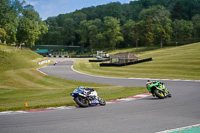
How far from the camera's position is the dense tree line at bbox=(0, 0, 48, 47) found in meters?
84.0

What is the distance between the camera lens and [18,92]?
23.5m

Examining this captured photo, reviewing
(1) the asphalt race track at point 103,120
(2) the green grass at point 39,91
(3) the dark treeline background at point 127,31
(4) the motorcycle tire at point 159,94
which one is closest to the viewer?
(1) the asphalt race track at point 103,120

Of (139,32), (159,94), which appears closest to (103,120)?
(159,94)

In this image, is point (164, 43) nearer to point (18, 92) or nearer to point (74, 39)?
point (74, 39)

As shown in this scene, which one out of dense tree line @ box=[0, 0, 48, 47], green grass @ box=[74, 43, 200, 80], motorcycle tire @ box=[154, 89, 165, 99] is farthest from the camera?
dense tree line @ box=[0, 0, 48, 47]

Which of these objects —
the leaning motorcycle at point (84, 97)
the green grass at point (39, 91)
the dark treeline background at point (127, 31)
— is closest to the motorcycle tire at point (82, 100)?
the leaning motorcycle at point (84, 97)

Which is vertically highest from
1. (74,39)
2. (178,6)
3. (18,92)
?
(178,6)

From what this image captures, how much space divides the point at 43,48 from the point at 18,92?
133388 mm

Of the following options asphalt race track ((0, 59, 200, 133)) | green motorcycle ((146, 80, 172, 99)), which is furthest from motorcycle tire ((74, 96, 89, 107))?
green motorcycle ((146, 80, 172, 99))

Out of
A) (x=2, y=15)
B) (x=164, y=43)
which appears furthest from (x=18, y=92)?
(x=164, y=43)

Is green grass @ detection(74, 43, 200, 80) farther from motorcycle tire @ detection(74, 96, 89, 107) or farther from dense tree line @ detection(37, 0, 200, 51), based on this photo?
dense tree line @ detection(37, 0, 200, 51)

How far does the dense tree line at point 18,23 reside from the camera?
84.0 meters

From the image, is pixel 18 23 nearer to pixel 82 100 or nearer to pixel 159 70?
pixel 159 70

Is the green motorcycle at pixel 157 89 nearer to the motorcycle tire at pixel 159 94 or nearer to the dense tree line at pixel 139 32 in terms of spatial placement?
the motorcycle tire at pixel 159 94
